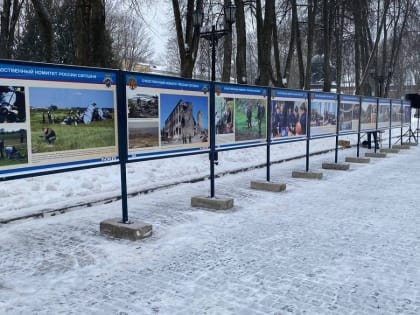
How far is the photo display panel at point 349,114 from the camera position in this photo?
12742 millimetres

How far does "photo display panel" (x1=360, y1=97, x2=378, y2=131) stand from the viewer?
14.6 metres

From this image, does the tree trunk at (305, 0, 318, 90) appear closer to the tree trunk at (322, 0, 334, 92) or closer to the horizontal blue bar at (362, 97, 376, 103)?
the tree trunk at (322, 0, 334, 92)

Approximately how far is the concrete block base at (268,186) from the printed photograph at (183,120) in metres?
2.06

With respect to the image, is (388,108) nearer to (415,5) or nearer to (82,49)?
(82,49)

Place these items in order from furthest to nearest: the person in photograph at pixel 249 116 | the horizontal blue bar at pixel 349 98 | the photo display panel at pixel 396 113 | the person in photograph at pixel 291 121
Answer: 1. the photo display panel at pixel 396 113
2. the horizontal blue bar at pixel 349 98
3. the person in photograph at pixel 291 121
4. the person in photograph at pixel 249 116

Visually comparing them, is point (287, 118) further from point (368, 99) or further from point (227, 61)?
point (227, 61)

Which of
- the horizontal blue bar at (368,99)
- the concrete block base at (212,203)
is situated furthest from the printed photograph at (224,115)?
the horizontal blue bar at (368,99)

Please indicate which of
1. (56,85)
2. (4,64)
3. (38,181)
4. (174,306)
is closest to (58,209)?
(38,181)

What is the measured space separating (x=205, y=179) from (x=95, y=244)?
502 cm

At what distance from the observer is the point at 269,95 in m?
9.25

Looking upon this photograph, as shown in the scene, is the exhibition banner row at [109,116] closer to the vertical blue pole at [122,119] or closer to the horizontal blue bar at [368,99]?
the vertical blue pole at [122,119]

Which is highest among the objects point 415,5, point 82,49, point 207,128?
point 415,5

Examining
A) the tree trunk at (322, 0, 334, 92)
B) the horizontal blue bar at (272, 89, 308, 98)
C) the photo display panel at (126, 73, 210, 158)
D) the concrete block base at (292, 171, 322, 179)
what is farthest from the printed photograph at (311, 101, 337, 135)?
the tree trunk at (322, 0, 334, 92)

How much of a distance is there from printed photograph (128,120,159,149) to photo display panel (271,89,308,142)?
12.1ft
